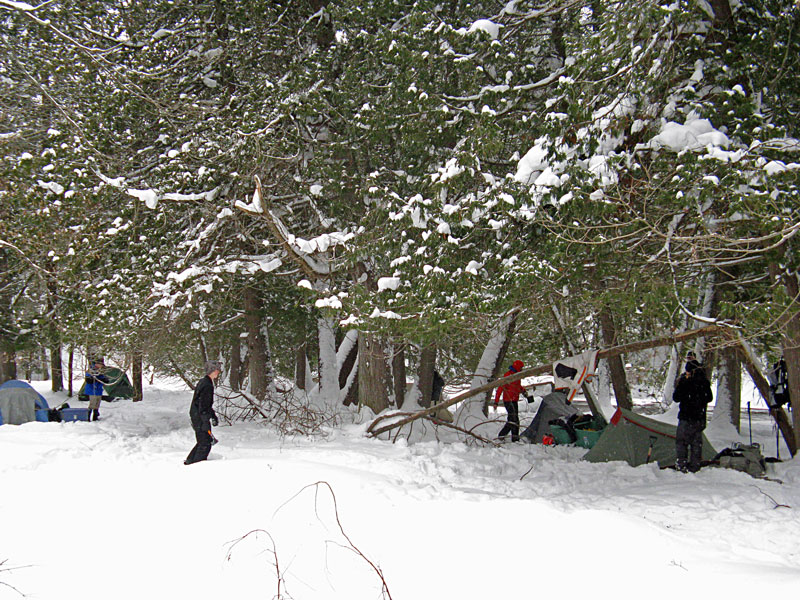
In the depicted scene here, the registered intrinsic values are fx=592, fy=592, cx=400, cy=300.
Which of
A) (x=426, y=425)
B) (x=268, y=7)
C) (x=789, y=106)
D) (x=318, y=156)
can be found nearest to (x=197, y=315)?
(x=318, y=156)

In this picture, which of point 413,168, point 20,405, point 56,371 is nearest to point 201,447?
point 413,168

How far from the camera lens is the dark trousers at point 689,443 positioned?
861 centimetres

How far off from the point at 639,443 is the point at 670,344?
210cm

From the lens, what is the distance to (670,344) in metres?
8.49

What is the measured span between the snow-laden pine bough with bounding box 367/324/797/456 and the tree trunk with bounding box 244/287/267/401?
474 centimetres

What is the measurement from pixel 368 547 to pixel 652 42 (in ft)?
20.6

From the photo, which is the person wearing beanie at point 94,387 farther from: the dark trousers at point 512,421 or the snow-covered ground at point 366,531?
the dark trousers at point 512,421

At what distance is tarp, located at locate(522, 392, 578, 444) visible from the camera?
12.1 meters

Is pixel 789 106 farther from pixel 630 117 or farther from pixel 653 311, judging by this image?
pixel 653 311

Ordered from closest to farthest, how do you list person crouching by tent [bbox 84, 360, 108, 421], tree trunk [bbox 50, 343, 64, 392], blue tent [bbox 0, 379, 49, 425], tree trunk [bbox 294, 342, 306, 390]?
blue tent [bbox 0, 379, 49, 425] < person crouching by tent [bbox 84, 360, 108, 421] < tree trunk [bbox 50, 343, 64, 392] < tree trunk [bbox 294, 342, 306, 390]

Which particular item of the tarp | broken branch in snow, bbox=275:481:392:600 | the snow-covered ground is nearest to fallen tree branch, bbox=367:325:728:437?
the snow-covered ground

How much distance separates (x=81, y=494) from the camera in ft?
21.1

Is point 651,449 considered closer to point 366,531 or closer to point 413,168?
point 413,168

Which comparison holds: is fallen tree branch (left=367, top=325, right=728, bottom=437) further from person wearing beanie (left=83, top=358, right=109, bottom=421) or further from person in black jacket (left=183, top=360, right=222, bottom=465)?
person wearing beanie (left=83, top=358, right=109, bottom=421)
